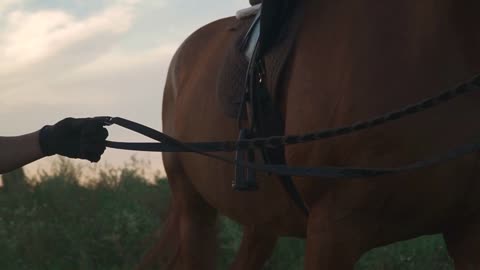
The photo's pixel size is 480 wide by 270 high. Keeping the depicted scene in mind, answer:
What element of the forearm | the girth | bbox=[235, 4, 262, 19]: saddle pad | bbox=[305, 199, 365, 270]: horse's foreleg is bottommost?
bbox=[305, 199, 365, 270]: horse's foreleg

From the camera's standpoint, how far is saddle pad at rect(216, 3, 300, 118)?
3246 mm

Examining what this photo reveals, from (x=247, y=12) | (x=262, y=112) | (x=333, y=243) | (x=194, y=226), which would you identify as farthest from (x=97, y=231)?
(x=333, y=243)

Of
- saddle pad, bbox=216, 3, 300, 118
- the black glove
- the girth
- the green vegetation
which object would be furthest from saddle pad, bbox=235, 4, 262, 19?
the green vegetation

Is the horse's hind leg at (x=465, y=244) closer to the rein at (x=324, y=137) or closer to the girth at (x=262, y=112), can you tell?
the rein at (x=324, y=137)

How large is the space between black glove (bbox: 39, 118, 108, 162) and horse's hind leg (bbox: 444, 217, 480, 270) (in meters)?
1.33

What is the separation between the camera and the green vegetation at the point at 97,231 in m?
6.74

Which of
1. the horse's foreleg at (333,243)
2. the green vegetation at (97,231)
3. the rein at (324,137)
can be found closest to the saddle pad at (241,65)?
the rein at (324,137)

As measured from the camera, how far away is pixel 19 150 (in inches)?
119

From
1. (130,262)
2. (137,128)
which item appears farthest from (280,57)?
(130,262)

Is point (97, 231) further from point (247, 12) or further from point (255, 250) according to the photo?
point (247, 12)

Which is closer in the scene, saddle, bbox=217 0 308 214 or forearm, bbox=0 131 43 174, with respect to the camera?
forearm, bbox=0 131 43 174

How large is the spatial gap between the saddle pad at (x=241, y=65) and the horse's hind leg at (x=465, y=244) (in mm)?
861

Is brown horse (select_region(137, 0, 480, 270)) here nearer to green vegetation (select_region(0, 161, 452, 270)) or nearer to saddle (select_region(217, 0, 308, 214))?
saddle (select_region(217, 0, 308, 214))

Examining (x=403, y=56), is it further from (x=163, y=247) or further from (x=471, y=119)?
(x=163, y=247)
